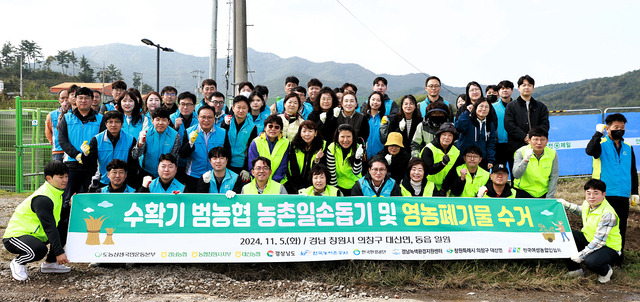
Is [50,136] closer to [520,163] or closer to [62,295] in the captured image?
[62,295]

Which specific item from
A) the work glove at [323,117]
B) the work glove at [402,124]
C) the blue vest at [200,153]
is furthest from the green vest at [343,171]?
the blue vest at [200,153]

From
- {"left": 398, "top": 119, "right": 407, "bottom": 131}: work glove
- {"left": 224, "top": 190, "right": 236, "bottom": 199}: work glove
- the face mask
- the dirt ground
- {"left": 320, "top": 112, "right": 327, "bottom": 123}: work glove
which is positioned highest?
{"left": 320, "top": 112, "right": 327, "bottom": 123}: work glove

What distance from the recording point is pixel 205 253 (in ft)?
15.8

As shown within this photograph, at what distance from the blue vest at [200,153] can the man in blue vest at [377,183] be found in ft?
6.03

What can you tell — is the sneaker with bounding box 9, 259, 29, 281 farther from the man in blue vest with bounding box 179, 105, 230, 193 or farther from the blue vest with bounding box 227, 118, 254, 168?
the blue vest with bounding box 227, 118, 254, 168

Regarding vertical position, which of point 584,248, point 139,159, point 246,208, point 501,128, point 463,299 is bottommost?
point 463,299

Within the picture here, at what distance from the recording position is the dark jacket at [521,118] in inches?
250

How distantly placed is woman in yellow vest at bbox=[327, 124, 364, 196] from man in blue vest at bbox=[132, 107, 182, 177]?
74.8 inches

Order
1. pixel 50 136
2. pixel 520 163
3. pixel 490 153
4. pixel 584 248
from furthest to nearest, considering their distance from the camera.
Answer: pixel 50 136 < pixel 490 153 < pixel 520 163 < pixel 584 248

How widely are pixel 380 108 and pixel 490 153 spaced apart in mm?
1661

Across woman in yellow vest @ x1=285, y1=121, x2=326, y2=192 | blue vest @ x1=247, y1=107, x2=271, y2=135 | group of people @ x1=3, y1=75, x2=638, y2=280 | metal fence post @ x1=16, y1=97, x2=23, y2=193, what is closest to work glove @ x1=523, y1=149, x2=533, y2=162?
group of people @ x1=3, y1=75, x2=638, y2=280

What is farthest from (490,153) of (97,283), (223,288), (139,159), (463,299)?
(97,283)

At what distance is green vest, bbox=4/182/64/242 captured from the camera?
4.67m

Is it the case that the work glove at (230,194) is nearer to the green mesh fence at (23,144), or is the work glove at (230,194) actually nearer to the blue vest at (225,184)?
the blue vest at (225,184)
